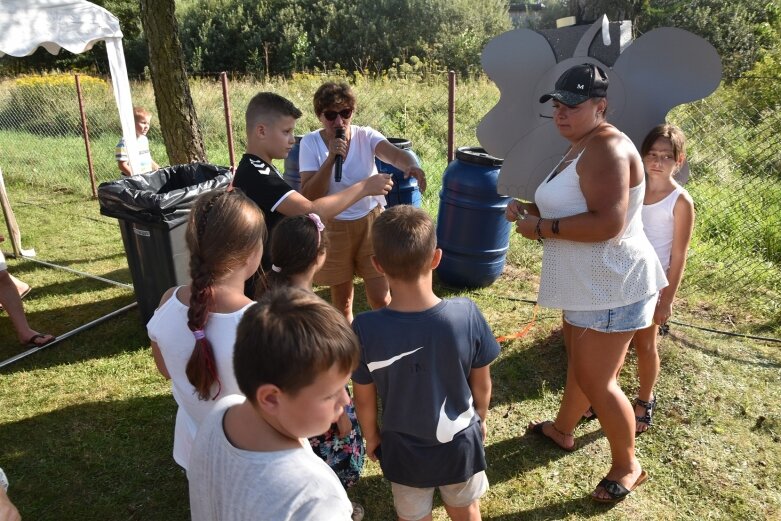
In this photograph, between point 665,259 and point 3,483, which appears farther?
point 665,259

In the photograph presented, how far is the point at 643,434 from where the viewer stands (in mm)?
2939

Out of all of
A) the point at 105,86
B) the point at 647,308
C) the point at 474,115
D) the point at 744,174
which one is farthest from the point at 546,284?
the point at 105,86

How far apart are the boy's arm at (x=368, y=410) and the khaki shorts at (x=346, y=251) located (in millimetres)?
1438

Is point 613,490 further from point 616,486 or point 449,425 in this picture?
point 449,425

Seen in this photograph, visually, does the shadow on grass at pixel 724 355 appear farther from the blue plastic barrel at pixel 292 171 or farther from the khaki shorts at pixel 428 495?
the blue plastic barrel at pixel 292 171

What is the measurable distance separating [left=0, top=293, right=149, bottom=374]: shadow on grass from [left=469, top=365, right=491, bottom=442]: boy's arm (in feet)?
9.95

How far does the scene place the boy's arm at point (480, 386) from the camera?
1.78 m

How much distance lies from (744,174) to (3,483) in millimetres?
7578

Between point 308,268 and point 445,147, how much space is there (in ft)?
24.7

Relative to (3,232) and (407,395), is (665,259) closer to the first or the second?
(407,395)

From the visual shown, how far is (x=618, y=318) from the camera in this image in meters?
2.20

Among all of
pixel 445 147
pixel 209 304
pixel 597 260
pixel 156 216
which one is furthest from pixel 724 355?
pixel 445 147

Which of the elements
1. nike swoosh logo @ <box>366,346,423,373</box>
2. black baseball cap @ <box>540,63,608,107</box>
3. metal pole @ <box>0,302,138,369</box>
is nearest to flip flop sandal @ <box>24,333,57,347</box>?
metal pole @ <box>0,302,138,369</box>

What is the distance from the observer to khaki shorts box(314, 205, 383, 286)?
10.6ft
